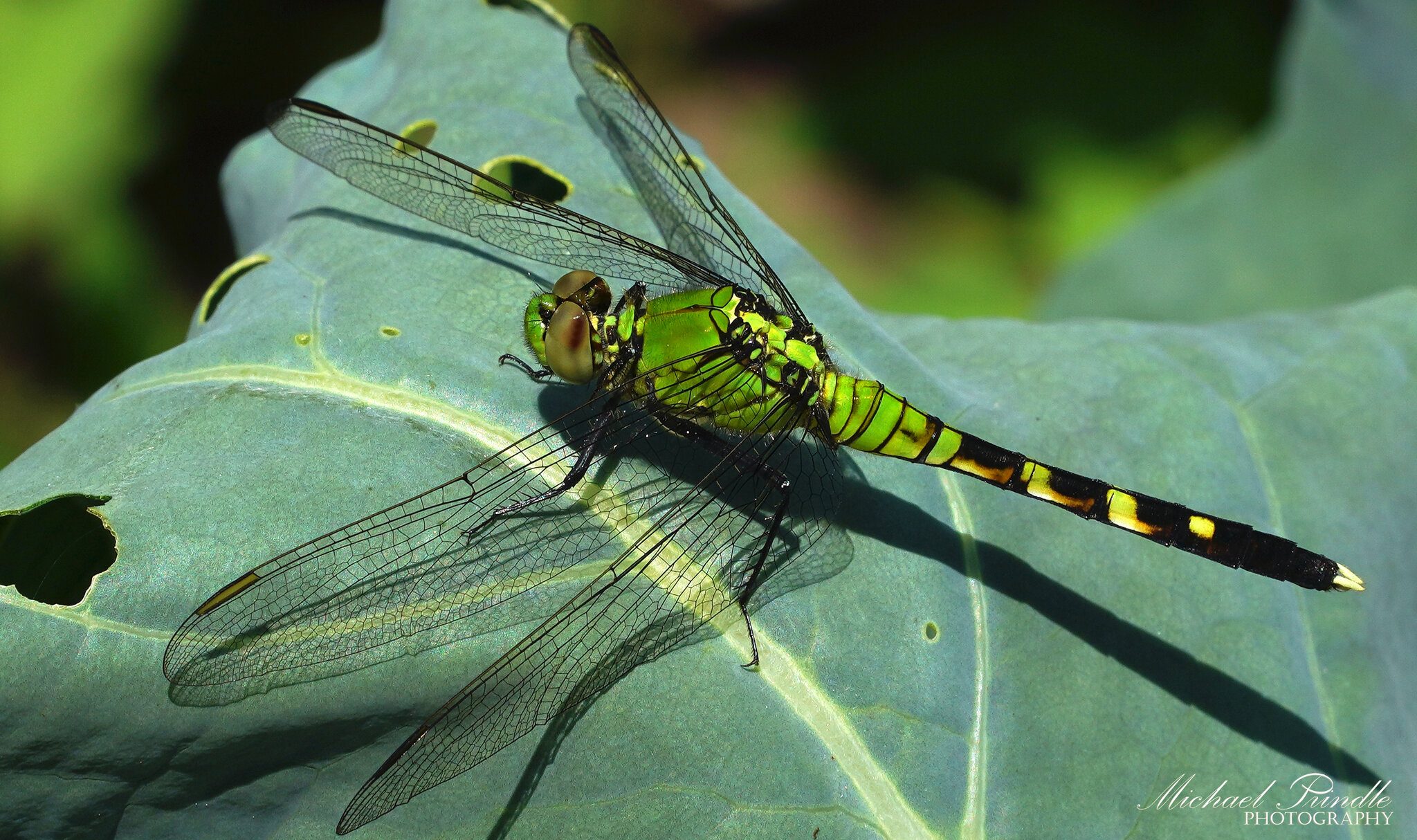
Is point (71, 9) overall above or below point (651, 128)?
above

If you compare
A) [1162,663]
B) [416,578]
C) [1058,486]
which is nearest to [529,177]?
[416,578]

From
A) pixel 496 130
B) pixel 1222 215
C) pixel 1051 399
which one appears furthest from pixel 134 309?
pixel 1222 215

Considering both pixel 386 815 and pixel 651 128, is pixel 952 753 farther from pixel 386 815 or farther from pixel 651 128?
pixel 651 128

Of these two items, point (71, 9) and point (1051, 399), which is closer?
point (1051, 399)

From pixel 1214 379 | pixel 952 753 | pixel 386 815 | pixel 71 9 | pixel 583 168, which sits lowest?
pixel 952 753

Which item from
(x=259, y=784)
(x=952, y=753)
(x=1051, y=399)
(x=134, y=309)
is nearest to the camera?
(x=259, y=784)
